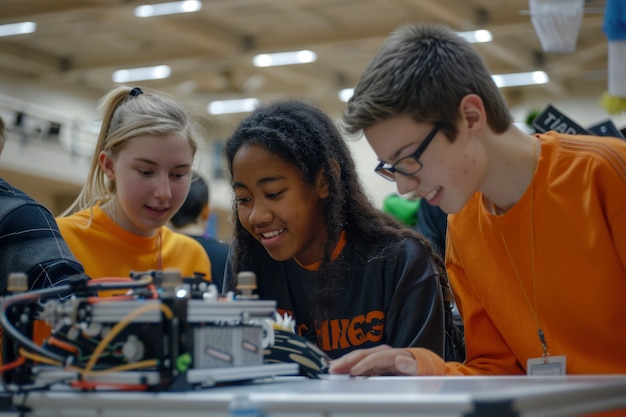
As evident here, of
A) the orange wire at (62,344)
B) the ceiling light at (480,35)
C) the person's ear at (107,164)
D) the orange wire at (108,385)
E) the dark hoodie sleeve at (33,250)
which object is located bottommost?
the orange wire at (108,385)

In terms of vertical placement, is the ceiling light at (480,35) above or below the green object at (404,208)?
above

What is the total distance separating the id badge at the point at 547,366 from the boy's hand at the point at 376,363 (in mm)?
242

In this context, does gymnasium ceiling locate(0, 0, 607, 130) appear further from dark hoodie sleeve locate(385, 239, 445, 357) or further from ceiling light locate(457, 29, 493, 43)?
dark hoodie sleeve locate(385, 239, 445, 357)

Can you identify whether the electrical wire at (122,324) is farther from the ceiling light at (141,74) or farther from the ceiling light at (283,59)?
the ceiling light at (141,74)

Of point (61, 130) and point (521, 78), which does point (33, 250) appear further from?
point (521, 78)

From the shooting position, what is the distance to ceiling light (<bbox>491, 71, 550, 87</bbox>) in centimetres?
1125

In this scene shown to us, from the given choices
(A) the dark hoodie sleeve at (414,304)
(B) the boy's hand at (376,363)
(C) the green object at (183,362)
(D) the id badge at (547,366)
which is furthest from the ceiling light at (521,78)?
(C) the green object at (183,362)

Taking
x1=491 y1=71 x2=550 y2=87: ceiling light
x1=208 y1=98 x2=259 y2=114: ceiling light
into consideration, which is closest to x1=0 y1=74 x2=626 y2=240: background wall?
x1=491 y1=71 x2=550 y2=87: ceiling light

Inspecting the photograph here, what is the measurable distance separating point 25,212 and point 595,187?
120 centimetres

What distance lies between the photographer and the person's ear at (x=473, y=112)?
4.95ft

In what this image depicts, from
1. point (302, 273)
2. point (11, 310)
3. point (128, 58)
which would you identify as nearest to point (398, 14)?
point (128, 58)

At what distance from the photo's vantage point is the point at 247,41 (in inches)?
395

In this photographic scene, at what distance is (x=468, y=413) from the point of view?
88cm

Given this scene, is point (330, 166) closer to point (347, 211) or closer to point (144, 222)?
point (347, 211)
